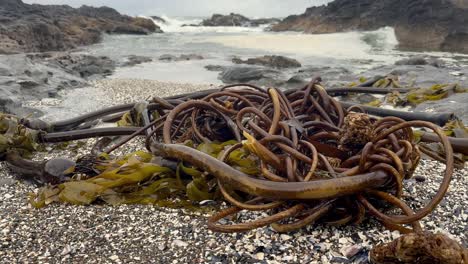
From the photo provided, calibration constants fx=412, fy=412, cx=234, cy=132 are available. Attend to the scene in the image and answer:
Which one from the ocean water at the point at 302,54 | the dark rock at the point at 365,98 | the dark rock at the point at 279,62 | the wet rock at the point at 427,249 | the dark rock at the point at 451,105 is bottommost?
the ocean water at the point at 302,54

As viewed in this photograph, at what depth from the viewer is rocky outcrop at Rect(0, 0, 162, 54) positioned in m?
18.1

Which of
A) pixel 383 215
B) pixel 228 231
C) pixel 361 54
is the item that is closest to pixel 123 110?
pixel 228 231

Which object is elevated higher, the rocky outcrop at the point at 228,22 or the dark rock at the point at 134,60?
the rocky outcrop at the point at 228,22

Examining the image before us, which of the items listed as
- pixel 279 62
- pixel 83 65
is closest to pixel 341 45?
pixel 279 62

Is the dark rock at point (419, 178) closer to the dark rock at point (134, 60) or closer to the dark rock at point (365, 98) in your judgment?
the dark rock at point (365, 98)

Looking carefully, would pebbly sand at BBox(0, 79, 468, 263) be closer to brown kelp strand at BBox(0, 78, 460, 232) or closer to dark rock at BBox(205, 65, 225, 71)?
brown kelp strand at BBox(0, 78, 460, 232)

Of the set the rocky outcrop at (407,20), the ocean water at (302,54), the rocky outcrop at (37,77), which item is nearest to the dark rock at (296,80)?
the ocean water at (302,54)

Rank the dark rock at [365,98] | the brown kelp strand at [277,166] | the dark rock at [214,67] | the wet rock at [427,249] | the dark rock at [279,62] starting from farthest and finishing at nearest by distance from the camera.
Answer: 1. the dark rock at [214,67]
2. the dark rock at [279,62]
3. the dark rock at [365,98]
4. the brown kelp strand at [277,166]
5. the wet rock at [427,249]

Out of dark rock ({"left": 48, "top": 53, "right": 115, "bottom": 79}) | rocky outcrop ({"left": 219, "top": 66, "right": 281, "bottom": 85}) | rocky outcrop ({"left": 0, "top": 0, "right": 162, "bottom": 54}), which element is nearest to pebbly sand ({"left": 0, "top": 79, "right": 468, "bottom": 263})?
rocky outcrop ({"left": 219, "top": 66, "right": 281, "bottom": 85})

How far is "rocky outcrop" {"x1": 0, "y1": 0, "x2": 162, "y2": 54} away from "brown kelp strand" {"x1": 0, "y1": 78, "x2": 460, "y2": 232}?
15671 mm

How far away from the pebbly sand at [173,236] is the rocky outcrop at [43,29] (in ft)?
52.6

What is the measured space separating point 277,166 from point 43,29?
21032 mm

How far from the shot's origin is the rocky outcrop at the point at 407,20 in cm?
2138

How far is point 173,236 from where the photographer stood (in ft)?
6.86
